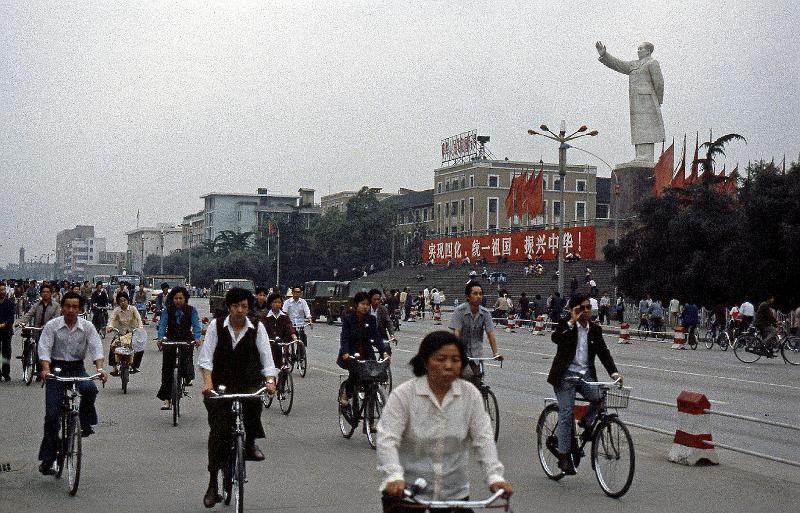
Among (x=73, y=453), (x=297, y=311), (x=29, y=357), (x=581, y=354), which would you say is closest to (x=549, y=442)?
(x=581, y=354)

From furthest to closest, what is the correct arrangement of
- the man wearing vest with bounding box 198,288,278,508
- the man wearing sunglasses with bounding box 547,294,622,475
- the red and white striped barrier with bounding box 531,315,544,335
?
the red and white striped barrier with bounding box 531,315,544,335 < the man wearing sunglasses with bounding box 547,294,622,475 < the man wearing vest with bounding box 198,288,278,508

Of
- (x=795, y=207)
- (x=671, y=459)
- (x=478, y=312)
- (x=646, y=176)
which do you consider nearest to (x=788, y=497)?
(x=671, y=459)

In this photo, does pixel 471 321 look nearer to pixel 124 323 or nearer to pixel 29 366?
pixel 124 323

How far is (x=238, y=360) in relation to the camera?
816 centimetres

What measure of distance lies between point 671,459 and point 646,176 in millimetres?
56755

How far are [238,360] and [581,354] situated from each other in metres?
2.83

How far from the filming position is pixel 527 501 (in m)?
8.48

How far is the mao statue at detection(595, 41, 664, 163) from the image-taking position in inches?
2534

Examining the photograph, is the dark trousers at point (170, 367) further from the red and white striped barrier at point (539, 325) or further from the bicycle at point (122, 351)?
the red and white striped barrier at point (539, 325)

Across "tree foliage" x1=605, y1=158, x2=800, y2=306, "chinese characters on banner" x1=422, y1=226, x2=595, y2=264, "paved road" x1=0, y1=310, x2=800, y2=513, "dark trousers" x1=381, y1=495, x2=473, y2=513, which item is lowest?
"paved road" x1=0, y1=310, x2=800, y2=513

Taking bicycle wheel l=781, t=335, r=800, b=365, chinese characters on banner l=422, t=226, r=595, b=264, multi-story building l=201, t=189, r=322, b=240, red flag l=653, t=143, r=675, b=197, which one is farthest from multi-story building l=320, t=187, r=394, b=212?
bicycle wheel l=781, t=335, r=800, b=365

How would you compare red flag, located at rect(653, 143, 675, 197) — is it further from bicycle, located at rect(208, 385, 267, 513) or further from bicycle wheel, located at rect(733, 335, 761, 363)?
bicycle, located at rect(208, 385, 267, 513)

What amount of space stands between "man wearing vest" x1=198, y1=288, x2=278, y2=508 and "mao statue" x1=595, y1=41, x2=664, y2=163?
194 feet

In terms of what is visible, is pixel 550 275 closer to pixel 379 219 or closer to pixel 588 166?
Answer: pixel 379 219
